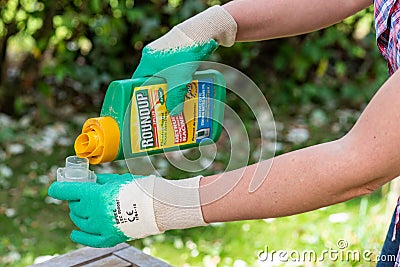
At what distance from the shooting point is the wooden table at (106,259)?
1.80 m

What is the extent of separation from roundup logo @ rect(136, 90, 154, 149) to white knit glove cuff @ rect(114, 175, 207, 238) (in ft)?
0.77

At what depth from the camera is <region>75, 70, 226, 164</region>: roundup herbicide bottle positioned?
1484mm

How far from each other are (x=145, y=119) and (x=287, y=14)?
40 cm

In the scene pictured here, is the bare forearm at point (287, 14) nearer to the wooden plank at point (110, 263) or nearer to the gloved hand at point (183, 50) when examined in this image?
the gloved hand at point (183, 50)

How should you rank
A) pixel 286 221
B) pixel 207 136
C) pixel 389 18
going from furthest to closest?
pixel 286 221, pixel 207 136, pixel 389 18

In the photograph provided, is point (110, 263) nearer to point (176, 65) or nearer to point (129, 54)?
point (176, 65)

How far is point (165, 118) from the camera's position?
1532mm

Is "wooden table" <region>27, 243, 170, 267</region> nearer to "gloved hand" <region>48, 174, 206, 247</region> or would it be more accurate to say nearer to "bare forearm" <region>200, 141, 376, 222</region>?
"gloved hand" <region>48, 174, 206, 247</region>

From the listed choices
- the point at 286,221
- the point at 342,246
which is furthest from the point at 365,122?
the point at 286,221

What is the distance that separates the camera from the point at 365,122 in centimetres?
105

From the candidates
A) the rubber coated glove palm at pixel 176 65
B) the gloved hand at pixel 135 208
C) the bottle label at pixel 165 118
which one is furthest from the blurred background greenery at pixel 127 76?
the gloved hand at pixel 135 208

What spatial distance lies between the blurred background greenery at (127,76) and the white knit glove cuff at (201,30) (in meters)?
1.29

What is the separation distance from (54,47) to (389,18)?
8.55ft

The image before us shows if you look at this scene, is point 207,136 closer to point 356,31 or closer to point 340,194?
point 340,194
